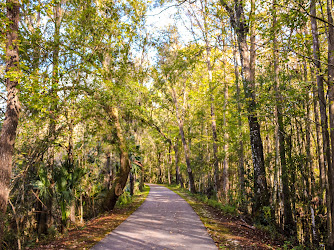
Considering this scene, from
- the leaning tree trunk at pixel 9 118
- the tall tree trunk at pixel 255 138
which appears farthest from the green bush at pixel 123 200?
the leaning tree trunk at pixel 9 118

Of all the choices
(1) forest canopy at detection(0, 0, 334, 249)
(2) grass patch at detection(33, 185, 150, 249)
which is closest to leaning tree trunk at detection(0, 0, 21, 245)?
(1) forest canopy at detection(0, 0, 334, 249)

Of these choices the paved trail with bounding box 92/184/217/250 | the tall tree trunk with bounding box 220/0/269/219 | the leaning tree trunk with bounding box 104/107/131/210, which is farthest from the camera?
the leaning tree trunk with bounding box 104/107/131/210

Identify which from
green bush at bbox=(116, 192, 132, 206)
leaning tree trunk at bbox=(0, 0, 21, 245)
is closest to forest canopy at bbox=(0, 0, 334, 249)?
leaning tree trunk at bbox=(0, 0, 21, 245)

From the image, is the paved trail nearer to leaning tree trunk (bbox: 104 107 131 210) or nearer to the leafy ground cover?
the leafy ground cover

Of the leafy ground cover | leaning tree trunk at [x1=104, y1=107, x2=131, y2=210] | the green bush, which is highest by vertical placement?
leaning tree trunk at [x1=104, y1=107, x2=131, y2=210]

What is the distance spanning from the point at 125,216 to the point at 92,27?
787 centimetres

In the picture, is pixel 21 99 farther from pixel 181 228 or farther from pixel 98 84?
pixel 181 228

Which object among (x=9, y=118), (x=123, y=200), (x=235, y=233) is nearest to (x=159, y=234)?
(x=235, y=233)

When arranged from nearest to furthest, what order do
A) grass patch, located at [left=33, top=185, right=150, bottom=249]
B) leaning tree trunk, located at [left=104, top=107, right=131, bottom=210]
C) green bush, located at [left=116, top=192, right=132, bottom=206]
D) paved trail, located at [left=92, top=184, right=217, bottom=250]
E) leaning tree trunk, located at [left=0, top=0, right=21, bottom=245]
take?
leaning tree trunk, located at [left=0, top=0, right=21, bottom=245]
paved trail, located at [left=92, top=184, right=217, bottom=250]
grass patch, located at [left=33, top=185, right=150, bottom=249]
leaning tree trunk, located at [left=104, top=107, right=131, bottom=210]
green bush, located at [left=116, top=192, right=132, bottom=206]

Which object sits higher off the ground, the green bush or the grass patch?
the grass patch

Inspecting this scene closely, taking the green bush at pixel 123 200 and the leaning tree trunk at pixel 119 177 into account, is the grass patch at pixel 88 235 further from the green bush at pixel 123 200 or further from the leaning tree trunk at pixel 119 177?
the green bush at pixel 123 200

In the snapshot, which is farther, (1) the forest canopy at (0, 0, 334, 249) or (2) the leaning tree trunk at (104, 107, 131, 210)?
(2) the leaning tree trunk at (104, 107, 131, 210)

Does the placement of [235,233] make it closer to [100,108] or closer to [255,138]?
[255,138]

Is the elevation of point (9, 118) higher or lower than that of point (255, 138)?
higher
